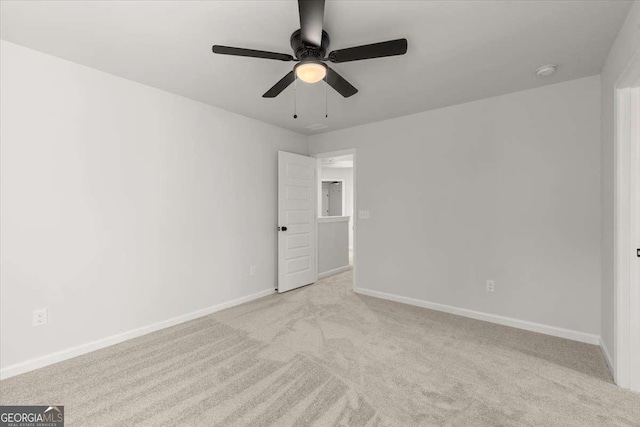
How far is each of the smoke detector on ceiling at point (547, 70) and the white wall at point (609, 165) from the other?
339mm

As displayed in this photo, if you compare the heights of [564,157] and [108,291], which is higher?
[564,157]

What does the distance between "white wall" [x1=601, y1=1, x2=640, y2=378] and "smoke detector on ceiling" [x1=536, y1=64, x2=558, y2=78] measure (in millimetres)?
339

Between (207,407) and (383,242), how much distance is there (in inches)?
113

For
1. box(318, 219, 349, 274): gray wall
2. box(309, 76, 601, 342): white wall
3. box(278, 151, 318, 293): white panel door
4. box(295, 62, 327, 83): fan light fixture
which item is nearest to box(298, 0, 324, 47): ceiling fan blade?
box(295, 62, 327, 83): fan light fixture

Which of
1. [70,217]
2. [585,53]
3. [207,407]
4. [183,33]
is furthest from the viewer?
[70,217]

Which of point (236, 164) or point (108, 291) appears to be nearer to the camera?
point (108, 291)

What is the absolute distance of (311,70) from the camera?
1.76 metres

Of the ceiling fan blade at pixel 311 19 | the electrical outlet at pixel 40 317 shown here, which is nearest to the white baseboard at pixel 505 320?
the ceiling fan blade at pixel 311 19

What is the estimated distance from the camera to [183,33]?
6.55 feet

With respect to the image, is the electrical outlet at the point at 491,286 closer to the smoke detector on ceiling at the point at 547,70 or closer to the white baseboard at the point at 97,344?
the smoke detector on ceiling at the point at 547,70

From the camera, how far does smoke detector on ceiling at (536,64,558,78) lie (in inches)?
95.7

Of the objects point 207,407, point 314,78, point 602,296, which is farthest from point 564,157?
point 207,407

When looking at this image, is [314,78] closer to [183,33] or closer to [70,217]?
[183,33]

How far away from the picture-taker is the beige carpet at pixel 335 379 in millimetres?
1704
